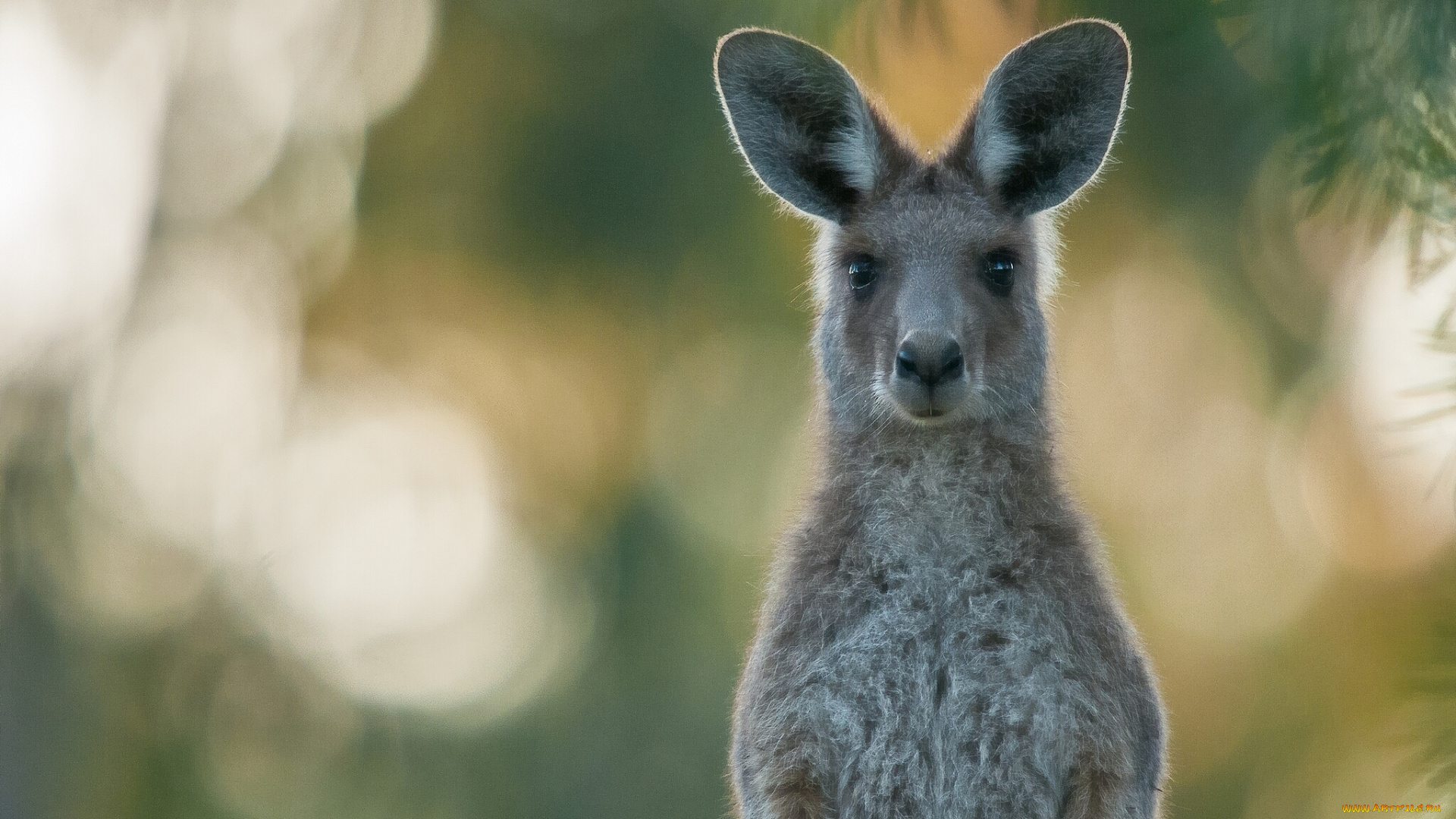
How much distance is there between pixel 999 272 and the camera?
3742 millimetres

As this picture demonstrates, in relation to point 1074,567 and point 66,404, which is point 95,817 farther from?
point 1074,567

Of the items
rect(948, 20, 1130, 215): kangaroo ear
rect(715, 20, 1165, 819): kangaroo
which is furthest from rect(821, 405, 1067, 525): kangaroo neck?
rect(948, 20, 1130, 215): kangaroo ear

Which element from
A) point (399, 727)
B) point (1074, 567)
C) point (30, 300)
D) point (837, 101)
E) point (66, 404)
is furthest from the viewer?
point (399, 727)

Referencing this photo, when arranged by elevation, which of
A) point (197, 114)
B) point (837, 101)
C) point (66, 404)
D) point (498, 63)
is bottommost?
point (66, 404)

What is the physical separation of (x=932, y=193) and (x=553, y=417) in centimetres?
647

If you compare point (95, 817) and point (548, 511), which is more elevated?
point (548, 511)

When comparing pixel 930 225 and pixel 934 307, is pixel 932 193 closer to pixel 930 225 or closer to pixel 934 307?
pixel 930 225

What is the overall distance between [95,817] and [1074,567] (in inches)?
217

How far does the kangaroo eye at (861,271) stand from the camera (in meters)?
3.76

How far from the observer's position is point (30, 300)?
5.72 meters

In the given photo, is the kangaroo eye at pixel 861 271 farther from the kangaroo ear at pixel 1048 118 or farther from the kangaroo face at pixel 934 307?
the kangaroo ear at pixel 1048 118

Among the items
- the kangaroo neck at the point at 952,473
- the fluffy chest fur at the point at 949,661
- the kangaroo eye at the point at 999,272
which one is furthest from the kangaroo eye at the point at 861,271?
the fluffy chest fur at the point at 949,661

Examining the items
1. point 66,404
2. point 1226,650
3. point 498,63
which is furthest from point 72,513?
point 1226,650

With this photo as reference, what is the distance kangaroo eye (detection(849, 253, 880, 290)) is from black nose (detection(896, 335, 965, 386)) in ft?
1.39
